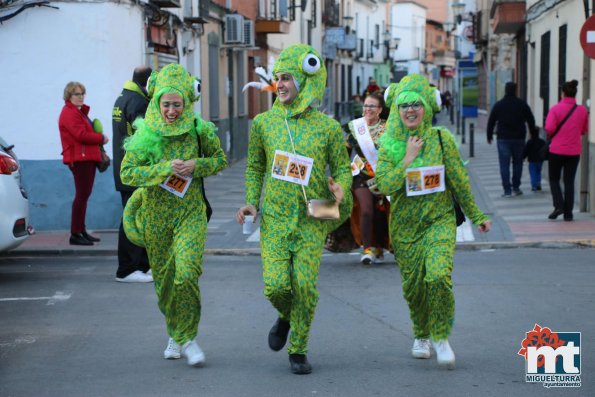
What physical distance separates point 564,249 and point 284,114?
6.37m

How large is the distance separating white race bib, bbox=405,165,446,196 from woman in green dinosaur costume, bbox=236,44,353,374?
1.18 feet

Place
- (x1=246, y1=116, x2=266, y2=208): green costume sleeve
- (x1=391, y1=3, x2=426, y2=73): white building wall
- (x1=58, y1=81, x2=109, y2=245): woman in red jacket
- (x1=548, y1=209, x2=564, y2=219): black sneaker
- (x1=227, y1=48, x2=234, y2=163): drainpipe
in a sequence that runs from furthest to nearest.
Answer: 1. (x1=391, y1=3, x2=426, y2=73): white building wall
2. (x1=227, y1=48, x2=234, y2=163): drainpipe
3. (x1=548, y1=209, x2=564, y2=219): black sneaker
4. (x1=58, y1=81, x2=109, y2=245): woman in red jacket
5. (x1=246, y1=116, x2=266, y2=208): green costume sleeve

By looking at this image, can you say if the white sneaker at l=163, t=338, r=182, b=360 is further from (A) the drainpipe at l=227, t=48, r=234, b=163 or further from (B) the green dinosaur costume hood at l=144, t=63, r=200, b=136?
(A) the drainpipe at l=227, t=48, r=234, b=163

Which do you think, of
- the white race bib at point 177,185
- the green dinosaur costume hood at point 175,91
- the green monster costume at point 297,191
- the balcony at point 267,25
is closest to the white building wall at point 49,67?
the green dinosaur costume hood at point 175,91

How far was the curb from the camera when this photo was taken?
1198 centimetres

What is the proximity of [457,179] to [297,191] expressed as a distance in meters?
0.97

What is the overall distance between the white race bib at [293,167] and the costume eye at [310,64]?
1.62 ft

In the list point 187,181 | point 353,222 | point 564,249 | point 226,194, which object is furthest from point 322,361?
point 226,194

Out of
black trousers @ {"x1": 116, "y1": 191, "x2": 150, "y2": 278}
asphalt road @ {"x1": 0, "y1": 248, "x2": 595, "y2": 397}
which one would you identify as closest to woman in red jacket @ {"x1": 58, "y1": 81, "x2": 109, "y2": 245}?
asphalt road @ {"x1": 0, "y1": 248, "x2": 595, "y2": 397}

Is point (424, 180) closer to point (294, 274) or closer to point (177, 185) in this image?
point (294, 274)

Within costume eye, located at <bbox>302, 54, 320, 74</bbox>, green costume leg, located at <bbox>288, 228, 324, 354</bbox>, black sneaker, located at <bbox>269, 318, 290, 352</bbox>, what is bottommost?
black sneaker, located at <bbox>269, 318, 290, 352</bbox>

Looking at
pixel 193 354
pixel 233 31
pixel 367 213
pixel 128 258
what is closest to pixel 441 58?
pixel 233 31

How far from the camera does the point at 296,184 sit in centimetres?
634

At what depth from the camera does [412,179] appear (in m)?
6.45
